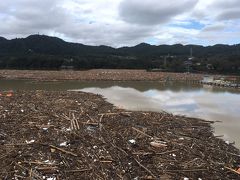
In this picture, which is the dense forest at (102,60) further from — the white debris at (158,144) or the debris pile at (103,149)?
the white debris at (158,144)

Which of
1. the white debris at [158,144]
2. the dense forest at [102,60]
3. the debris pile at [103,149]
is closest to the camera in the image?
the debris pile at [103,149]

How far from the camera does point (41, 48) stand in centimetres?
15050

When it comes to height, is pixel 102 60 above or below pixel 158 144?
above

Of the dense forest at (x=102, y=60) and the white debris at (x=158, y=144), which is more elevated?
the dense forest at (x=102, y=60)

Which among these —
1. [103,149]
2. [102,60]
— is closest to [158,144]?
[103,149]

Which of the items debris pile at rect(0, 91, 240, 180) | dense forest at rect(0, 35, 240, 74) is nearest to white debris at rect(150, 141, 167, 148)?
debris pile at rect(0, 91, 240, 180)

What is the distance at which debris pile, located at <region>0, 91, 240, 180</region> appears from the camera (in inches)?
353

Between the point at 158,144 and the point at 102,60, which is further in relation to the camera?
the point at 102,60

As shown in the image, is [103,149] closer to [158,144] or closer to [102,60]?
[158,144]

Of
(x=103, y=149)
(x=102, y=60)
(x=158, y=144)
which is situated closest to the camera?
(x=103, y=149)

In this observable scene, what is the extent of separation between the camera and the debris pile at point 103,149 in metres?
8.97

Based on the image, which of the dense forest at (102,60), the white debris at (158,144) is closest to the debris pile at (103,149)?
the white debris at (158,144)

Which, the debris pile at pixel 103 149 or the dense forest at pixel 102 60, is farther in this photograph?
the dense forest at pixel 102 60

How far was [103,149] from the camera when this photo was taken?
10.4m
